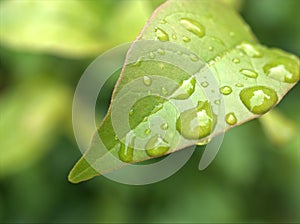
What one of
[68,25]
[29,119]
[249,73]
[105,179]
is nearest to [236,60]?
[249,73]

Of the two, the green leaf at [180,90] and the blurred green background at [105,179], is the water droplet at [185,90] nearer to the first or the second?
the green leaf at [180,90]

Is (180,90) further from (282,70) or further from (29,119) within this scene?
(29,119)

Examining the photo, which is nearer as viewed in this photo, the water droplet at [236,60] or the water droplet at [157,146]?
the water droplet at [157,146]

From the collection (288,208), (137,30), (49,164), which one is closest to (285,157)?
(288,208)

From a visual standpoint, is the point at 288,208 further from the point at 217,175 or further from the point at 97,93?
the point at 97,93

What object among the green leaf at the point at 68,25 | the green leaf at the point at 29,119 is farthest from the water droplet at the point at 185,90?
the green leaf at the point at 29,119

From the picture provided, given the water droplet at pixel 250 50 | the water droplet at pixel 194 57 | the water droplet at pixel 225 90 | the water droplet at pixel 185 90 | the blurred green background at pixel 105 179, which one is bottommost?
the blurred green background at pixel 105 179
